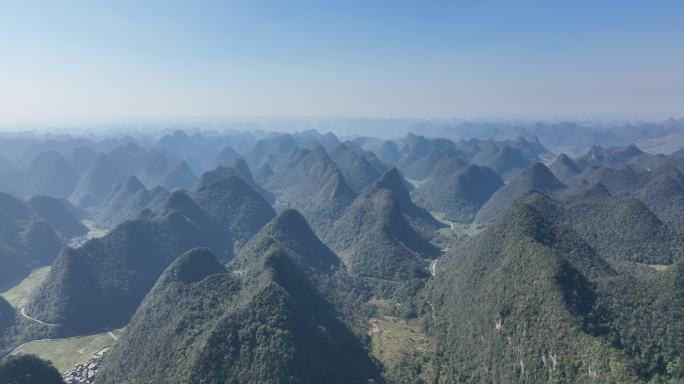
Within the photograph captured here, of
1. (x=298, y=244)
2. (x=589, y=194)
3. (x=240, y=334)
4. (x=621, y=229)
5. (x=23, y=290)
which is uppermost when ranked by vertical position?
(x=589, y=194)

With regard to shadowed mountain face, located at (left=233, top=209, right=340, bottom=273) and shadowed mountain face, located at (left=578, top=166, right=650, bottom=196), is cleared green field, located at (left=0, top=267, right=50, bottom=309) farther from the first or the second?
shadowed mountain face, located at (left=578, top=166, right=650, bottom=196)

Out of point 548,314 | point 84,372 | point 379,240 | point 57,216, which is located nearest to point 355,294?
point 379,240

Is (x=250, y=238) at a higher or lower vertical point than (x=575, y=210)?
lower

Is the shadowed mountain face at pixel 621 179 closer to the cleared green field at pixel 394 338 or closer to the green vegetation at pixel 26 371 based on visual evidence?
the cleared green field at pixel 394 338

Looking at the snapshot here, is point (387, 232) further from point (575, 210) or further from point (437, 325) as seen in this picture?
point (575, 210)

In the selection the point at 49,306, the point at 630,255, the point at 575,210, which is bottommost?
the point at 49,306

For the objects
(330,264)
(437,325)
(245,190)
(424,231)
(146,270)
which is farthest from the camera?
(245,190)

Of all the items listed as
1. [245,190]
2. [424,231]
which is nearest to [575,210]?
[424,231]

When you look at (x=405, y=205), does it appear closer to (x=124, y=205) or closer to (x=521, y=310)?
(x=521, y=310)
